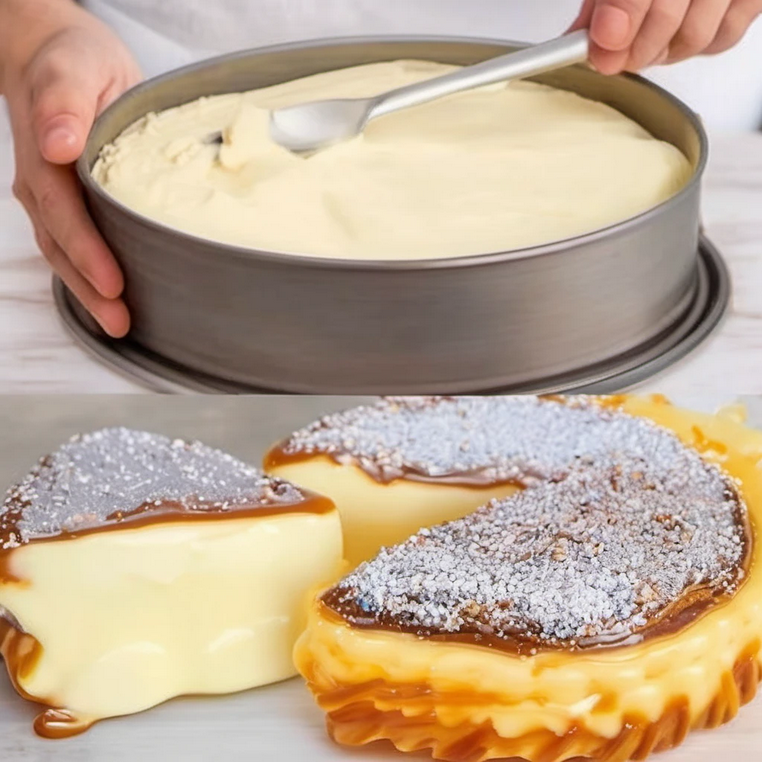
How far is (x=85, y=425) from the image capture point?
973 millimetres

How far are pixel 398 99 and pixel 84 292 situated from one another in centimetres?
34

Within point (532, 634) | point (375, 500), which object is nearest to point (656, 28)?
point (375, 500)

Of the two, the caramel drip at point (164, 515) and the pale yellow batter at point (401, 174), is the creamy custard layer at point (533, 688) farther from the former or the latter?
the pale yellow batter at point (401, 174)

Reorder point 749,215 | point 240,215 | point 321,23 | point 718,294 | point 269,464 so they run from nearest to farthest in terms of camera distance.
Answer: point 269,464
point 240,215
point 718,294
point 749,215
point 321,23

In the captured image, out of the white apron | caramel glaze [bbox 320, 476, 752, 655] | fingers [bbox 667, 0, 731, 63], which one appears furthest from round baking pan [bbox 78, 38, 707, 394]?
the white apron

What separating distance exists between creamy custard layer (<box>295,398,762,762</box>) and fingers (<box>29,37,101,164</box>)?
548 mm

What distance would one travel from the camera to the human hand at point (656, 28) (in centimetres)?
107

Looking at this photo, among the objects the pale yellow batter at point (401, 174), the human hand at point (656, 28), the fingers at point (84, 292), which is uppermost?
the human hand at point (656, 28)

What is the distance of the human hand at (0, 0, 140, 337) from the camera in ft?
3.36

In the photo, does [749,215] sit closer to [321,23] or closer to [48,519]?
[321,23]

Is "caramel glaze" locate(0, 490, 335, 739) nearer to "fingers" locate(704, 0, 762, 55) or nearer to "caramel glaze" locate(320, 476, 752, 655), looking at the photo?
"caramel glaze" locate(320, 476, 752, 655)

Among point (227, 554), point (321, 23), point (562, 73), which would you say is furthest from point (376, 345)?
point (321, 23)

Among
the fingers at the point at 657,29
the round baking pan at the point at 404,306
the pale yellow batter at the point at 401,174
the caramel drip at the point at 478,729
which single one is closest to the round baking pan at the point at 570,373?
the round baking pan at the point at 404,306

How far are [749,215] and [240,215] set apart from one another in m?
0.57
